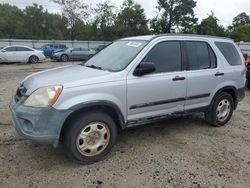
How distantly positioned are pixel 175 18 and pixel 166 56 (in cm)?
4711

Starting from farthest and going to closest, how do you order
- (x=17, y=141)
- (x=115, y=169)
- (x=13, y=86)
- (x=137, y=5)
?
(x=137, y=5) → (x=13, y=86) → (x=17, y=141) → (x=115, y=169)

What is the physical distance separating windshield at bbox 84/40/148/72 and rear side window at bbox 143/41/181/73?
8.2 inches

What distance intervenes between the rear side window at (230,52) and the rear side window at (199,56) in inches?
12.8

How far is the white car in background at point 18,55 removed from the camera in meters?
17.8

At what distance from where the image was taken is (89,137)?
3572 mm

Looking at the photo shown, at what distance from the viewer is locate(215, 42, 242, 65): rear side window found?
5.02 metres

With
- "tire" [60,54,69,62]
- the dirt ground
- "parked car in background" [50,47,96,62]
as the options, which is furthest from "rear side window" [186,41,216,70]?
"tire" [60,54,69,62]

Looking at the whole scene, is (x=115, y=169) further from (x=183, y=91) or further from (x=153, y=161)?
(x=183, y=91)

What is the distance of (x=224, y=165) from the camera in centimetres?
366

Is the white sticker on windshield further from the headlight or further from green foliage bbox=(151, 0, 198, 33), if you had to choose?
green foliage bbox=(151, 0, 198, 33)

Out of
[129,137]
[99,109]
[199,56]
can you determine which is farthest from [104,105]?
[199,56]

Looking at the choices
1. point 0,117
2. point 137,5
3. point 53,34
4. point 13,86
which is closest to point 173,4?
point 137,5

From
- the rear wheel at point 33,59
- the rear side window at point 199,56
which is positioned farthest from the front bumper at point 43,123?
the rear wheel at point 33,59

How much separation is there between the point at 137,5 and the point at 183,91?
4534 cm
